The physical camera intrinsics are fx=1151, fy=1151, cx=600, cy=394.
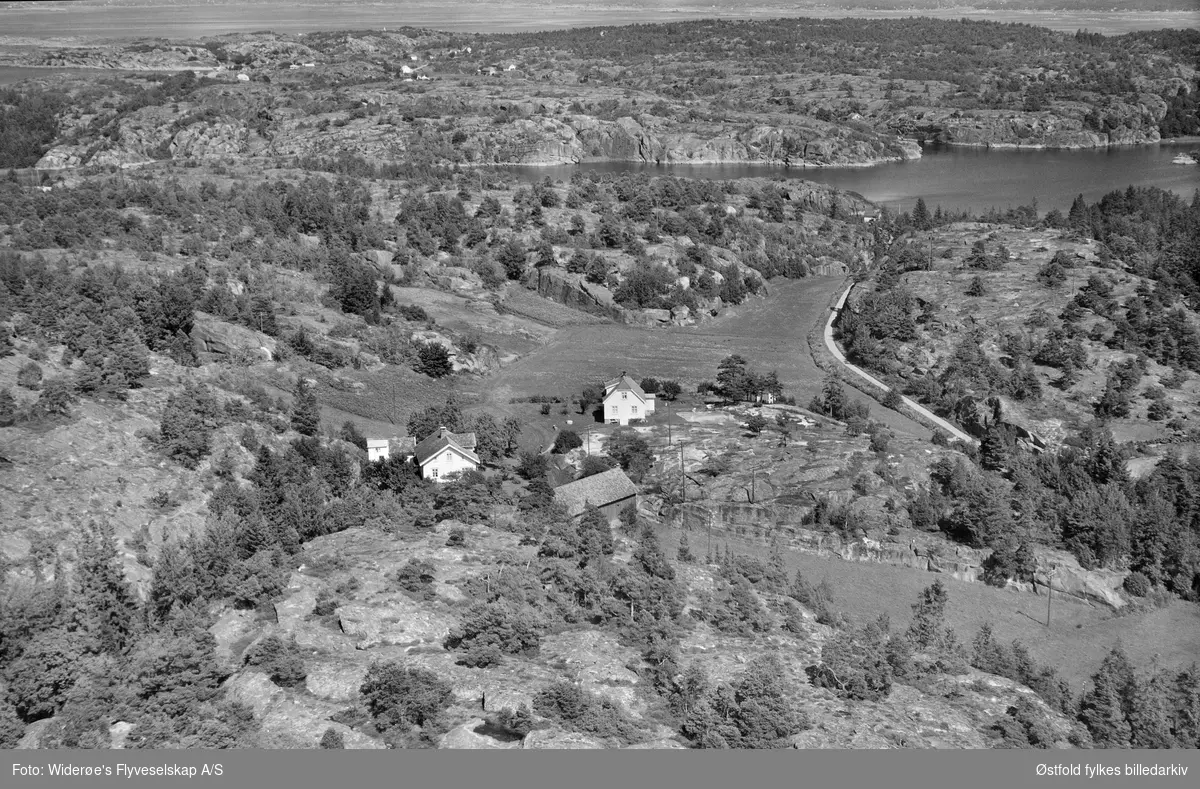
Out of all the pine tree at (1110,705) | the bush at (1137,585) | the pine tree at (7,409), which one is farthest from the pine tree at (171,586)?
the bush at (1137,585)

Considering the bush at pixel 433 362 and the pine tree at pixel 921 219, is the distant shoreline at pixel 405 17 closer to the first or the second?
the bush at pixel 433 362

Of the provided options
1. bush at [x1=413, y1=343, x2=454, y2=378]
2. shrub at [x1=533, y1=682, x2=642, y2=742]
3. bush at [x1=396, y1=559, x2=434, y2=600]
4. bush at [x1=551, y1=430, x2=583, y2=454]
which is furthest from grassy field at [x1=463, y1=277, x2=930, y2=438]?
shrub at [x1=533, y1=682, x2=642, y2=742]

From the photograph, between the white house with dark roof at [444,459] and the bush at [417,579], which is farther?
the white house with dark roof at [444,459]

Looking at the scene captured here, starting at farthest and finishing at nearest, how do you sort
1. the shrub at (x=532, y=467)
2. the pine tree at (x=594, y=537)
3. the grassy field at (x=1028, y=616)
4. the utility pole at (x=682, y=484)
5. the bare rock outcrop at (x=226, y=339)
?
the bare rock outcrop at (x=226, y=339) < the shrub at (x=532, y=467) < the utility pole at (x=682, y=484) < the pine tree at (x=594, y=537) < the grassy field at (x=1028, y=616)

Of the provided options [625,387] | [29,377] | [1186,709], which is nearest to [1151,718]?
[1186,709]

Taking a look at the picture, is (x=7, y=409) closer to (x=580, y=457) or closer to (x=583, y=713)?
(x=580, y=457)

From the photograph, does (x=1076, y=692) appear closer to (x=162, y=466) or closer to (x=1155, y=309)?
(x=162, y=466)
